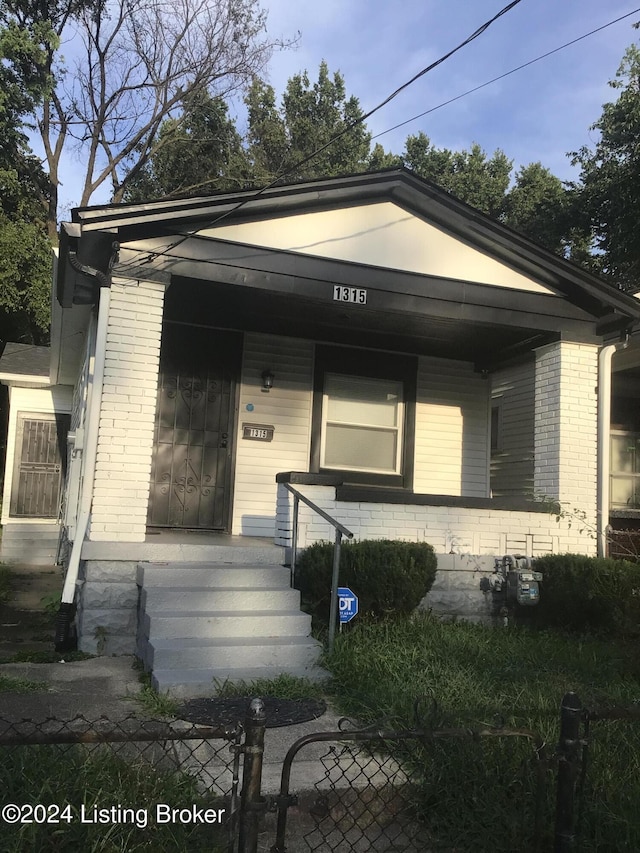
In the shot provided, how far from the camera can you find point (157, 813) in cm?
274

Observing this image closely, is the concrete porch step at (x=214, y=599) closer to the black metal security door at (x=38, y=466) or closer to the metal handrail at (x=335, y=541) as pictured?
the metal handrail at (x=335, y=541)

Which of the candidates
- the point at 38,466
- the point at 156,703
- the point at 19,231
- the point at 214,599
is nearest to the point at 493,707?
the point at 156,703

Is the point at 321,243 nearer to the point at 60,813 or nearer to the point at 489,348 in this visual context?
the point at 489,348

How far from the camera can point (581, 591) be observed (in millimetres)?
6777

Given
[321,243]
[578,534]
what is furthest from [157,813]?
[578,534]

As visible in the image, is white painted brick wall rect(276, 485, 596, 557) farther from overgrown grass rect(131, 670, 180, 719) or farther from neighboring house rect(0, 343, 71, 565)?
neighboring house rect(0, 343, 71, 565)

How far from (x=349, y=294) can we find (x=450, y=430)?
3.07 meters

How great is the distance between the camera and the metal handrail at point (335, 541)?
17.8ft

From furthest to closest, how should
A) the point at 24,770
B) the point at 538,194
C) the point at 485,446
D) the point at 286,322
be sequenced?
the point at 538,194, the point at 485,446, the point at 286,322, the point at 24,770

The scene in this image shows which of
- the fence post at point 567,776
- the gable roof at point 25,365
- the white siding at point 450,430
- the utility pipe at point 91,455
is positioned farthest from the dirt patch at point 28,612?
the white siding at point 450,430

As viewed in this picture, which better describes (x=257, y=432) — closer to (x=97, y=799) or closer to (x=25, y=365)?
(x=97, y=799)

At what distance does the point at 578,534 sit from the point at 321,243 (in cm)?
411

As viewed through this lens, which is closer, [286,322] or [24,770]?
[24,770]

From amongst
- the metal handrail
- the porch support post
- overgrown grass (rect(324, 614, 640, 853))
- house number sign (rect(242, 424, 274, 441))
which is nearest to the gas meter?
overgrown grass (rect(324, 614, 640, 853))
